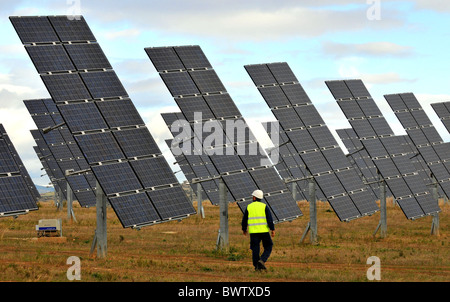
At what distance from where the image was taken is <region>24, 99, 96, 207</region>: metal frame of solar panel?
149ft

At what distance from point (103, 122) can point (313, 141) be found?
38.8 ft

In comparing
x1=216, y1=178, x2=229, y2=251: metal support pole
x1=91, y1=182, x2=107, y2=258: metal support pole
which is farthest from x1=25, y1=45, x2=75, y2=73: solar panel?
x1=216, y1=178, x2=229, y2=251: metal support pole

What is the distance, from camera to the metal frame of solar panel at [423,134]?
134 ft

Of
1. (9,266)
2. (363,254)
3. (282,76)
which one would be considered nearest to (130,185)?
(9,266)

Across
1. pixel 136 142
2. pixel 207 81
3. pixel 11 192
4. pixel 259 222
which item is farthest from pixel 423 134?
pixel 11 192

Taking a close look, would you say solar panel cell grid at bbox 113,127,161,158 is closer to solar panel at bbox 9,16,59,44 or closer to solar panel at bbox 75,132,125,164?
solar panel at bbox 75,132,125,164

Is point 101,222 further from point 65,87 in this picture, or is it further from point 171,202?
point 65,87

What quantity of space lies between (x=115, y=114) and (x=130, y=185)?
2817mm

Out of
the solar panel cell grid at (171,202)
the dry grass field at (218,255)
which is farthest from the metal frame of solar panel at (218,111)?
the solar panel cell grid at (171,202)

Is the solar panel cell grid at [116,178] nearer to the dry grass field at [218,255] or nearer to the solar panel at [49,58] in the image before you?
the dry grass field at [218,255]

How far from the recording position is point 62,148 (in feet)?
156

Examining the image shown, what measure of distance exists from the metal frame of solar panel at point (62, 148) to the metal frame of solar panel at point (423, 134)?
19563 millimetres

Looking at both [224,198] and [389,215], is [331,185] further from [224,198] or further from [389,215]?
[389,215]
